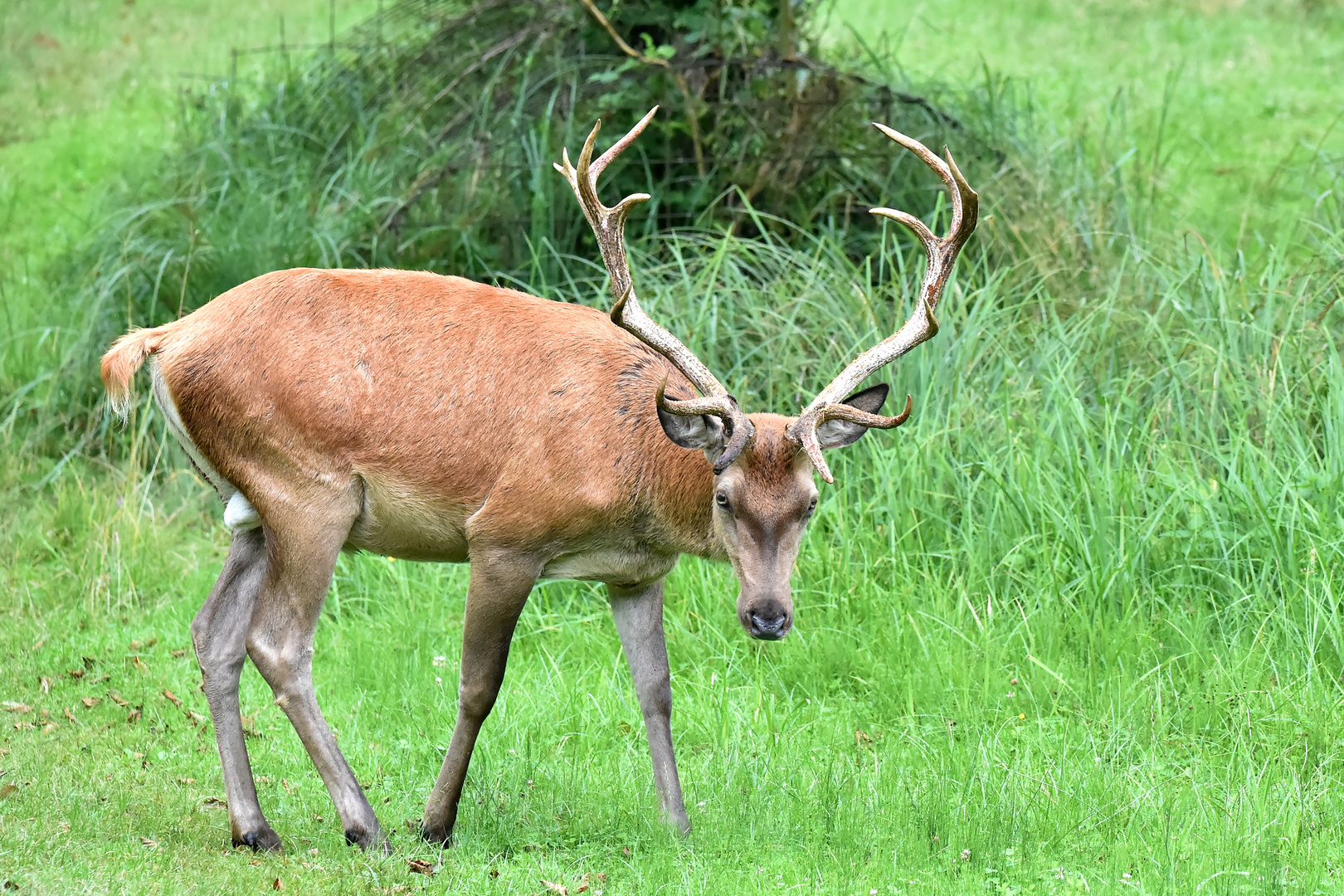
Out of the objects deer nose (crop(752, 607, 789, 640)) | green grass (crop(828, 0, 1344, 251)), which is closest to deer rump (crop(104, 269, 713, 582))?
deer nose (crop(752, 607, 789, 640))

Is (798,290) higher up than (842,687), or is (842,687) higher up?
(798,290)

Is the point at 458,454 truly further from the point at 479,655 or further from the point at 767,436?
the point at 767,436

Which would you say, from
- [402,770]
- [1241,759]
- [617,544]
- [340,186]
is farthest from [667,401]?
[340,186]

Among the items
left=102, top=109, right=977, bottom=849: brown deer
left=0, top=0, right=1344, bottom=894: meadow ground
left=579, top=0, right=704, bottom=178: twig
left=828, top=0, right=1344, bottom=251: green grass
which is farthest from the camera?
left=828, top=0, right=1344, bottom=251: green grass

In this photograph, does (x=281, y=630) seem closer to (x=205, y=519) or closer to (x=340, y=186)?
(x=205, y=519)

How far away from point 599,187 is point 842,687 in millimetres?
4089

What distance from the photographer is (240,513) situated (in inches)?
212

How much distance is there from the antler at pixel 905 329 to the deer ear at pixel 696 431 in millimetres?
254

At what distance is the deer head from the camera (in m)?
4.85

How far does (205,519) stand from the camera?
842 cm

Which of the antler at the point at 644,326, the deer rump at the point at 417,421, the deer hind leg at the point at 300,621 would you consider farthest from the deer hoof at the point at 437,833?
the antler at the point at 644,326

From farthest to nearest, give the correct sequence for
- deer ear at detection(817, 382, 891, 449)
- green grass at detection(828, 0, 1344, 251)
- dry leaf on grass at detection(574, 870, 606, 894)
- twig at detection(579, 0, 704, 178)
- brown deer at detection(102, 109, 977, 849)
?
green grass at detection(828, 0, 1344, 251) → twig at detection(579, 0, 704, 178) → deer ear at detection(817, 382, 891, 449) → brown deer at detection(102, 109, 977, 849) → dry leaf on grass at detection(574, 870, 606, 894)

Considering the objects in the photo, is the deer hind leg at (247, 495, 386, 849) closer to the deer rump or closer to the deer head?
the deer rump

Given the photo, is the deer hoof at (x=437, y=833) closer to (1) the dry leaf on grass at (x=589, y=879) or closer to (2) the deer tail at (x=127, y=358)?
(1) the dry leaf on grass at (x=589, y=879)
